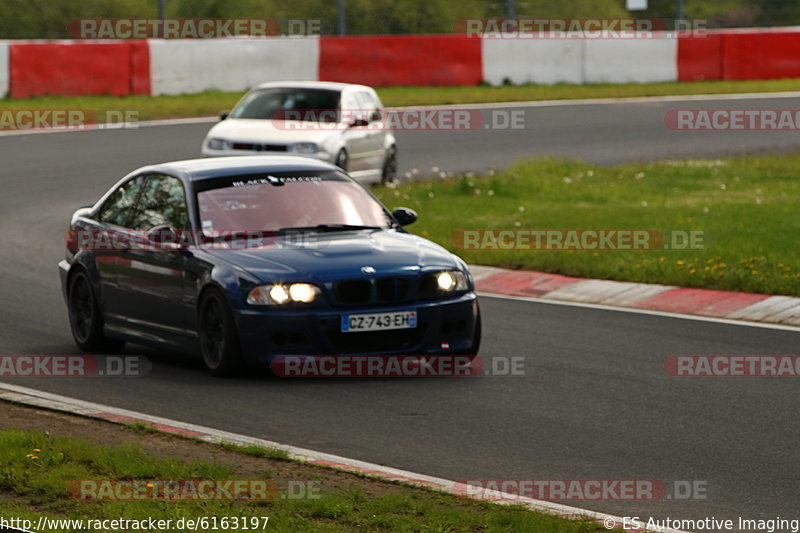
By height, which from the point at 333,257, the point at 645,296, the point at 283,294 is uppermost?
the point at 333,257

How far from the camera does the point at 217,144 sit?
21.8 m

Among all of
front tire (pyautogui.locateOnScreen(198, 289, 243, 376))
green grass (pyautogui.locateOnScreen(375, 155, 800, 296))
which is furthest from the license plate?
green grass (pyautogui.locateOnScreen(375, 155, 800, 296))

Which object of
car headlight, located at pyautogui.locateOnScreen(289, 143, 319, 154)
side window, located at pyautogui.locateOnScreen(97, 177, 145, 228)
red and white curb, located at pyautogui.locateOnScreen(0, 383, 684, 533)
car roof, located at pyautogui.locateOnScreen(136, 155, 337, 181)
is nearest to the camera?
red and white curb, located at pyautogui.locateOnScreen(0, 383, 684, 533)

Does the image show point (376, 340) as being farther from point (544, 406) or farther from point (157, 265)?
point (157, 265)

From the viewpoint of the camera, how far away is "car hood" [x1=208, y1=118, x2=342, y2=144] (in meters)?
21.5

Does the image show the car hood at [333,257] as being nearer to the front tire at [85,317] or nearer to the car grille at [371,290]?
the car grille at [371,290]

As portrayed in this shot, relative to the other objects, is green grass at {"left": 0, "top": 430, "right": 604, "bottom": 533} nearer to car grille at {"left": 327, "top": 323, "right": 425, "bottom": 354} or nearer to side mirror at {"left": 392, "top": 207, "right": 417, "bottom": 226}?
car grille at {"left": 327, "top": 323, "right": 425, "bottom": 354}

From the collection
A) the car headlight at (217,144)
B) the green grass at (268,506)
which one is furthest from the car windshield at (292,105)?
the green grass at (268,506)

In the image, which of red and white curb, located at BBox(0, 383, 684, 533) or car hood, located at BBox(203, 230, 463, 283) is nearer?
red and white curb, located at BBox(0, 383, 684, 533)

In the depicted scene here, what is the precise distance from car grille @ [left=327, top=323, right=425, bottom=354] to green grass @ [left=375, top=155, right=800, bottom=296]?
16.2 ft

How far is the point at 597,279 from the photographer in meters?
15.4

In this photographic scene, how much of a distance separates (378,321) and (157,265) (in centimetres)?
179

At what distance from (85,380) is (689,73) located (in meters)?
27.4

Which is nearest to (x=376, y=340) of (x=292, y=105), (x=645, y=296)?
(x=645, y=296)
